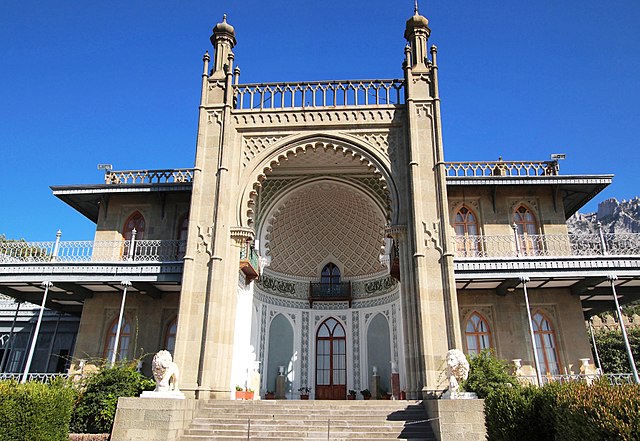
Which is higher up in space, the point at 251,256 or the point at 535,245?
the point at 535,245

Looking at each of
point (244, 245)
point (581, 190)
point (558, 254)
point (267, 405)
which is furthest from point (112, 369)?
point (581, 190)

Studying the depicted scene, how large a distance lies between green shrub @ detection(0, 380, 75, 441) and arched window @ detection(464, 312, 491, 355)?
11.6 m

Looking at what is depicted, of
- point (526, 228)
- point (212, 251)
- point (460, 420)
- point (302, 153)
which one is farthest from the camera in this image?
point (526, 228)

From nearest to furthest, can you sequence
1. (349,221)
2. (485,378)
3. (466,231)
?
1. (485,378)
2. (466,231)
3. (349,221)

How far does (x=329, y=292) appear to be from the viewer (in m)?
19.8

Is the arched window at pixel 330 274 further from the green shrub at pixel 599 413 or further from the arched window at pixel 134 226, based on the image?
the green shrub at pixel 599 413

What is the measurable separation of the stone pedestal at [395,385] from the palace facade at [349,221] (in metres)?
0.37

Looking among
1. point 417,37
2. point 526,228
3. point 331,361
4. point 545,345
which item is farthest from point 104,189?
point 545,345

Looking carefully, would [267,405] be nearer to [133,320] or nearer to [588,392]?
[133,320]

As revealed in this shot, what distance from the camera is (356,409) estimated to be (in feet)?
38.0

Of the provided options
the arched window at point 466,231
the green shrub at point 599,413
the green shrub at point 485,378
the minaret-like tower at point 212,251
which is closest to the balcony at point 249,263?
the minaret-like tower at point 212,251

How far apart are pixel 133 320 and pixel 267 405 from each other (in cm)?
676

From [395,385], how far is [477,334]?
11.2 ft

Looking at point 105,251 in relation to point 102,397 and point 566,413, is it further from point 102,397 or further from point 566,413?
point 566,413
